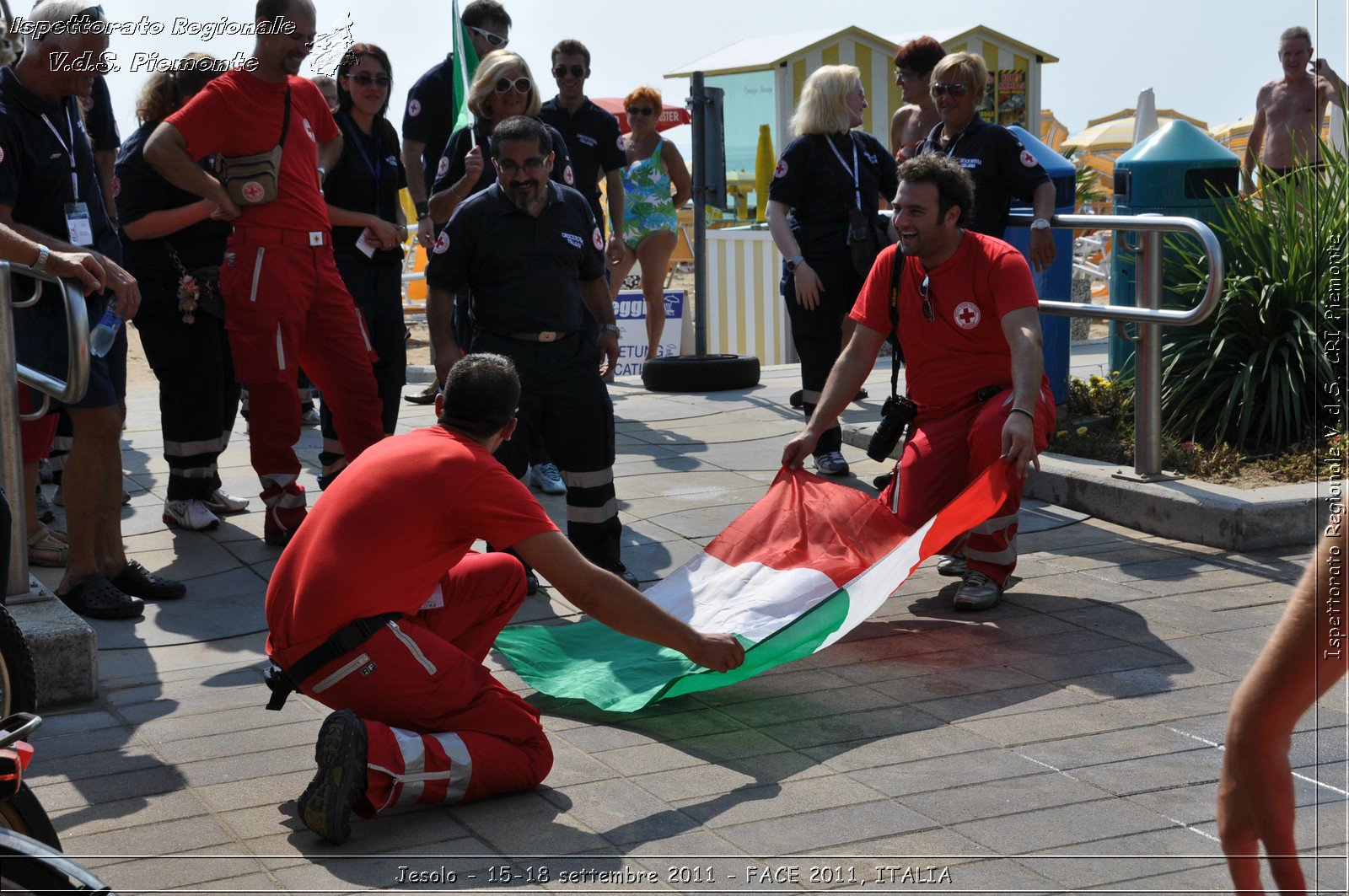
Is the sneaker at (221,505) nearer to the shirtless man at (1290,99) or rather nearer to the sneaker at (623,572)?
the sneaker at (623,572)

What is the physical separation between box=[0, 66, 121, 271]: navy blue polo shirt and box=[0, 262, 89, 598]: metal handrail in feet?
1.80

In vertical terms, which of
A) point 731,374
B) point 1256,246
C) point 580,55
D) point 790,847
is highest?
point 580,55

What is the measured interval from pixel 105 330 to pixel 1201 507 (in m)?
4.39

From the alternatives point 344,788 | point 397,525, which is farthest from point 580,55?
point 344,788

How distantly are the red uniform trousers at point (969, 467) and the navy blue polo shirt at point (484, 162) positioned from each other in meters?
2.34

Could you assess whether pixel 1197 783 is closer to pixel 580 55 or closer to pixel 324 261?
pixel 324 261

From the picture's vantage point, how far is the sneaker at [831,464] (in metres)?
7.50

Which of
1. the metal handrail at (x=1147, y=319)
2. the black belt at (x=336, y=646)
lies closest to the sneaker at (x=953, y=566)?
the metal handrail at (x=1147, y=319)

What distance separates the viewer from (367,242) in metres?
7.02

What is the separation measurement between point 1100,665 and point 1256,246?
11.5 ft

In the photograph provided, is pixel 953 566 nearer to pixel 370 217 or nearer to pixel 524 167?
pixel 524 167

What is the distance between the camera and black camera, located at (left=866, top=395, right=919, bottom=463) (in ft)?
18.9

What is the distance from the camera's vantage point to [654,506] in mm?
7102

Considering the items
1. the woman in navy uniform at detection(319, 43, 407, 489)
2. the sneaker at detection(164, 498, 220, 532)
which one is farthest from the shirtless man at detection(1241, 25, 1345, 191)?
the sneaker at detection(164, 498, 220, 532)
